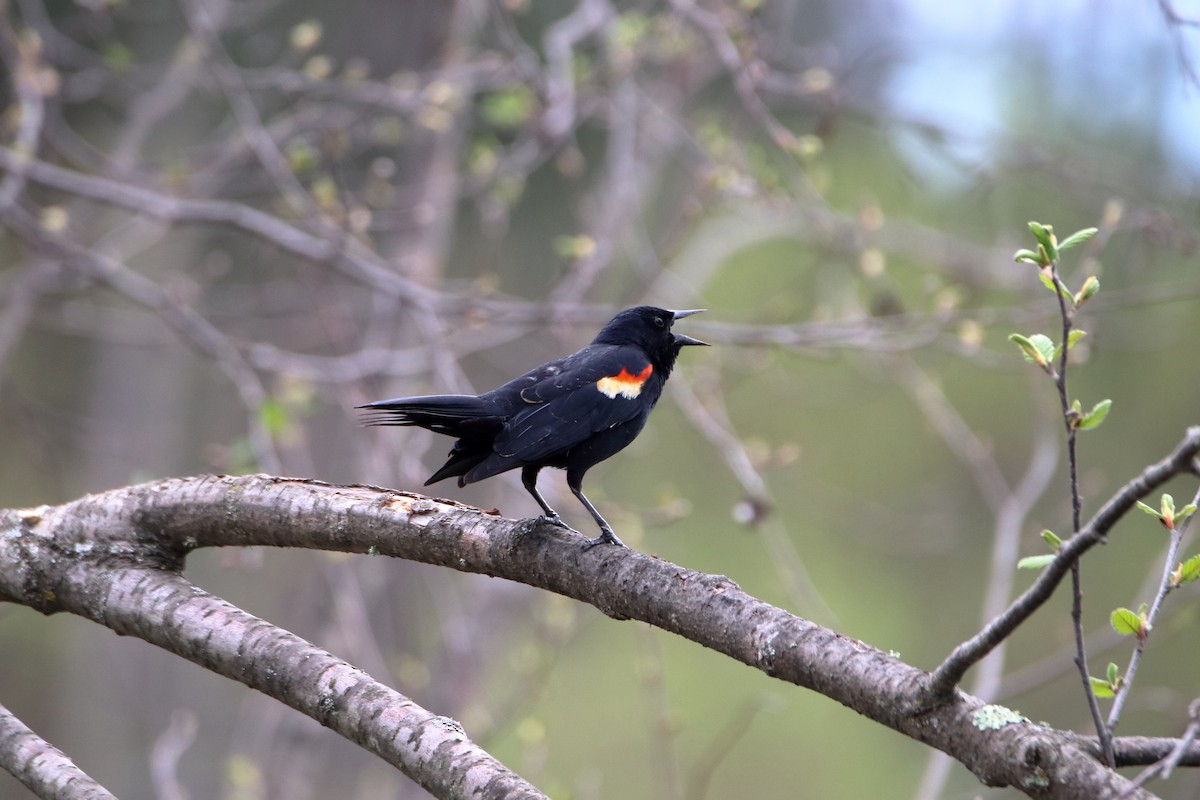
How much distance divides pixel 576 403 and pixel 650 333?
0.73 metres

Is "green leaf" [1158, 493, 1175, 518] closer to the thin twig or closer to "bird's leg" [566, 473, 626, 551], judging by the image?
the thin twig

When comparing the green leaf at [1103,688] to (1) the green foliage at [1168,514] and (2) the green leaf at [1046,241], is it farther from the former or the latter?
(2) the green leaf at [1046,241]

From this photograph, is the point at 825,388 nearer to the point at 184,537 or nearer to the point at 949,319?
the point at 949,319

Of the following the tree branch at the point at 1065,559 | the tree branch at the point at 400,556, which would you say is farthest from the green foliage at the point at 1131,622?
the tree branch at the point at 1065,559

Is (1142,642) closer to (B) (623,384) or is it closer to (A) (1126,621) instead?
(A) (1126,621)

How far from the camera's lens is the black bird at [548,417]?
9.79 ft

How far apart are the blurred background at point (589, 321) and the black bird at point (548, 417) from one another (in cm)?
75

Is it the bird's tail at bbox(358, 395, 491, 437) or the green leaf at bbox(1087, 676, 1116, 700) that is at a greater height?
the bird's tail at bbox(358, 395, 491, 437)

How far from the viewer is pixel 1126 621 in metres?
1.85

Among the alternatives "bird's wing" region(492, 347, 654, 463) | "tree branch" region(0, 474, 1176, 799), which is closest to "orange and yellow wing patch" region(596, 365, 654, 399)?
"bird's wing" region(492, 347, 654, 463)

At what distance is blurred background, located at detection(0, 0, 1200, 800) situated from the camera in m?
5.05

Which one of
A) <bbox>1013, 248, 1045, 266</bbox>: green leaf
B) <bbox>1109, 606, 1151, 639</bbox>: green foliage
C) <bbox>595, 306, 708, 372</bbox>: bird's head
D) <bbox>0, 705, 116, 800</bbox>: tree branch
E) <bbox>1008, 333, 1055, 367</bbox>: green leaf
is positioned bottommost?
<bbox>0, 705, 116, 800</bbox>: tree branch

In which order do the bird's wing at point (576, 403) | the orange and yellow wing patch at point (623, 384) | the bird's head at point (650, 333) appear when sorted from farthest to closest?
the bird's head at point (650, 333)
the orange and yellow wing patch at point (623, 384)
the bird's wing at point (576, 403)

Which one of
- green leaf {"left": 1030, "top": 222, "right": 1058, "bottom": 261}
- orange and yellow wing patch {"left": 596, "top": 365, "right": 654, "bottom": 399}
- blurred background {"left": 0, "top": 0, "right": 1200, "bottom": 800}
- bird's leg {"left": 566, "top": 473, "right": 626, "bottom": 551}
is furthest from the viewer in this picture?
blurred background {"left": 0, "top": 0, "right": 1200, "bottom": 800}
